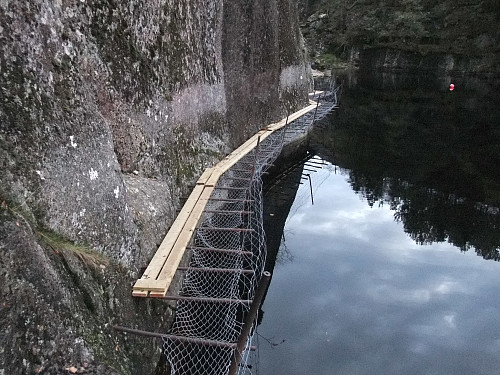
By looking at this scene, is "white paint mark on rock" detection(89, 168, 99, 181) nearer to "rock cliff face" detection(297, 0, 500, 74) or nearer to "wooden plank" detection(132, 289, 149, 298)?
"wooden plank" detection(132, 289, 149, 298)

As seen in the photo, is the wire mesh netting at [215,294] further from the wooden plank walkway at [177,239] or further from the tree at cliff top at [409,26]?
the tree at cliff top at [409,26]

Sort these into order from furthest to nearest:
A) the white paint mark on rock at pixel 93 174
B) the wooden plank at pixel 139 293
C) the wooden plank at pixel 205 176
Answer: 1. the wooden plank at pixel 205 176
2. the wooden plank at pixel 139 293
3. the white paint mark on rock at pixel 93 174

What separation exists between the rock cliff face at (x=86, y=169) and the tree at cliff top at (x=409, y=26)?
47187mm

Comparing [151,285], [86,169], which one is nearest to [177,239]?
[151,285]

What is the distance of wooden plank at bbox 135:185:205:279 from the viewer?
6.79m

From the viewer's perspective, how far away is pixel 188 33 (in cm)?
1193

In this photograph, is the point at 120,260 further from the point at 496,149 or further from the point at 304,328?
the point at 496,149

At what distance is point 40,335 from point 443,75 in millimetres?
55908

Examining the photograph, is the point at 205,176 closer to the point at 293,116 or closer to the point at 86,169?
the point at 86,169

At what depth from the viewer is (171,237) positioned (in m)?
7.97

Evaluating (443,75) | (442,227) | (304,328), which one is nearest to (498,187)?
(442,227)

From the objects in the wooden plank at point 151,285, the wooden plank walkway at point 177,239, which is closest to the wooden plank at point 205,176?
the wooden plank walkway at point 177,239

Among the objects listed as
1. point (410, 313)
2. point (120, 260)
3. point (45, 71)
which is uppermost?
point (45, 71)

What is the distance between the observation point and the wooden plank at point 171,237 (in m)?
6.79
